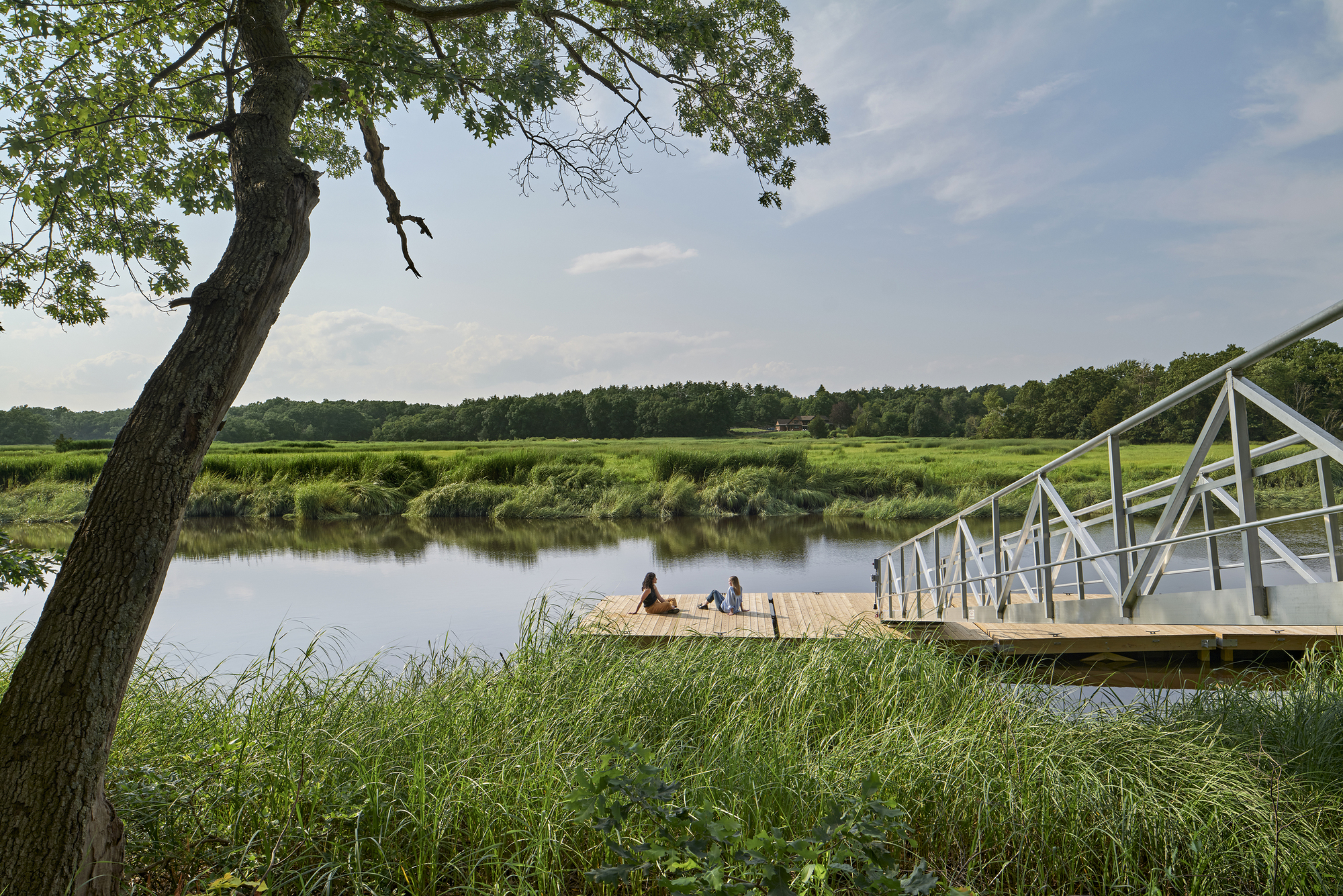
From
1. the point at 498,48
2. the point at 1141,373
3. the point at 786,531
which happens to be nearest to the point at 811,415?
the point at 1141,373

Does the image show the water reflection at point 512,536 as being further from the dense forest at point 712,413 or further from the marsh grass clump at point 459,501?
the dense forest at point 712,413

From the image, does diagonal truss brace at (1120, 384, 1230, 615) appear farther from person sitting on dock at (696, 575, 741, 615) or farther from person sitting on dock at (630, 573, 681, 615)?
person sitting on dock at (630, 573, 681, 615)

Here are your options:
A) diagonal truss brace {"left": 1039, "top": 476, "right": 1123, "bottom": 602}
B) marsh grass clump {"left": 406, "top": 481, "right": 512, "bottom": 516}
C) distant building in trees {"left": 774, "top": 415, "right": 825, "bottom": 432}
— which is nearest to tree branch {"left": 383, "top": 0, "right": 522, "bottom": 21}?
diagonal truss brace {"left": 1039, "top": 476, "right": 1123, "bottom": 602}

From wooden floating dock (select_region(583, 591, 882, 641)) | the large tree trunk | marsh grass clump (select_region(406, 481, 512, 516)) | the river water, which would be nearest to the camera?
the large tree trunk

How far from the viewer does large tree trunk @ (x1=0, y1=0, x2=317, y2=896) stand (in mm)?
2295

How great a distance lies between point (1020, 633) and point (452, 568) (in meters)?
14.4

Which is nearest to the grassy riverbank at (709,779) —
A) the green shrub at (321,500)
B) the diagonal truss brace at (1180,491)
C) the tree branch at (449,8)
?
the diagonal truss brace at (1180,491)

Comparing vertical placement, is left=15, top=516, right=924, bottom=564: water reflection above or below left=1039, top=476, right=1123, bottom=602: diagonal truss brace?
below

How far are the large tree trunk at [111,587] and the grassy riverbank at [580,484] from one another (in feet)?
82.3

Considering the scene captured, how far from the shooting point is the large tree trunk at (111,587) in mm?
2295

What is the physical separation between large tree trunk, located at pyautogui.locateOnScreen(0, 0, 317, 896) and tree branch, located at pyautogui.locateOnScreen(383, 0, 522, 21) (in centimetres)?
200

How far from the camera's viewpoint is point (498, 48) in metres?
5.99

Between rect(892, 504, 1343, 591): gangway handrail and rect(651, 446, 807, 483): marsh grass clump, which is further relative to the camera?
rect(651, 446, 807, 483): marsh grass clump

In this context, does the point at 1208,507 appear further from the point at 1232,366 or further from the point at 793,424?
the point at 793,424
